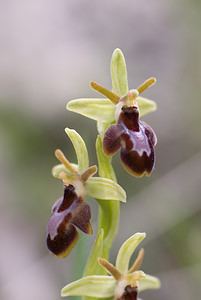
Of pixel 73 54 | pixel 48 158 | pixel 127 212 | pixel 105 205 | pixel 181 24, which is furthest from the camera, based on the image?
pixel 181 24

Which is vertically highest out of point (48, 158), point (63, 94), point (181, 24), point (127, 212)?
point (181, 24)

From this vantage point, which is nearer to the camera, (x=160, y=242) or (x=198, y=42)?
(x=160, y=242)

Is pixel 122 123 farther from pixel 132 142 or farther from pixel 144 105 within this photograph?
pixel 144 105

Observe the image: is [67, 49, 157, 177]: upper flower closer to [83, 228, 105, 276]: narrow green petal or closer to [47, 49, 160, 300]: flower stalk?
[47, 49, 160, 300]: flower stalk

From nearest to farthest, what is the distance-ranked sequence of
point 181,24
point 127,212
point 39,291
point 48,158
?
1. point 39,291
2. point 127,212
3. point 48,158
4. point 181,24

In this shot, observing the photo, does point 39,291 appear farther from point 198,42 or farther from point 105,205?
point 198,42

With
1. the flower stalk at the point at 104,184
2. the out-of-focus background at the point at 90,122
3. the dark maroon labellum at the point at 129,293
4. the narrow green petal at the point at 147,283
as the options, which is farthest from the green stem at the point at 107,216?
the out-of-focus background at the point at 90,122

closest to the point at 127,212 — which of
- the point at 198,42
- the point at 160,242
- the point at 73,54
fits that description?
the point at 160,242
